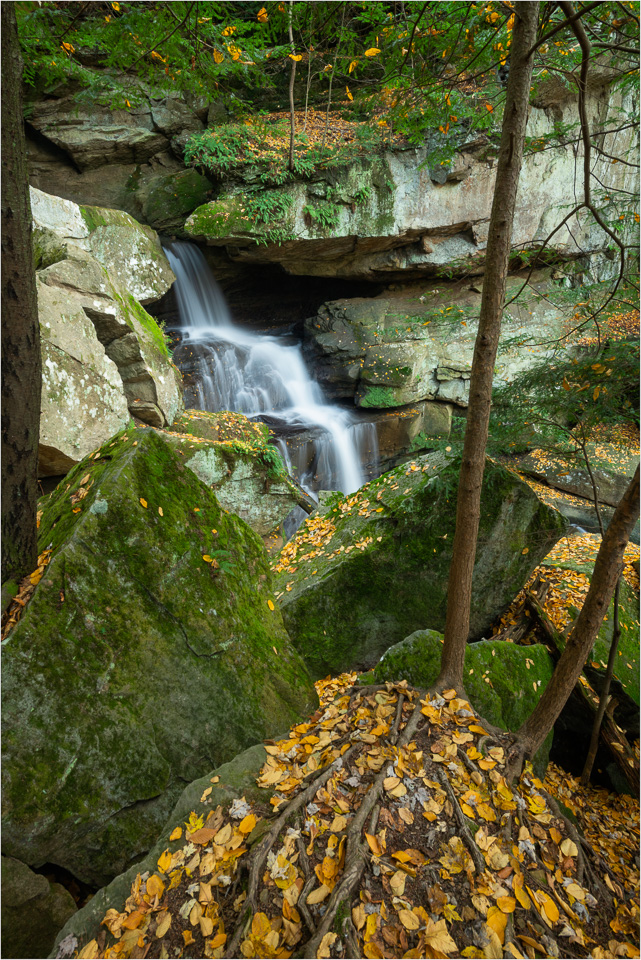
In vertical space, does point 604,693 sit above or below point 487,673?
below

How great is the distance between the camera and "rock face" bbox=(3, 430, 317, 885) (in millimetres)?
2246

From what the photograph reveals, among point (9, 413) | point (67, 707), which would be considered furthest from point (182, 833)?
point (9, 413)

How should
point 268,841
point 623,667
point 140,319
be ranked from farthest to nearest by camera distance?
point 140,319
point 623,667
point 268,841

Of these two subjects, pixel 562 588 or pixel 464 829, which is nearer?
pixel 464 829

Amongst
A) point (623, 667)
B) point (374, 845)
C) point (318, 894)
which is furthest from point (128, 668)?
point (623, 667)

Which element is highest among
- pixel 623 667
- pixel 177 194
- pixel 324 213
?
pixel 177 194

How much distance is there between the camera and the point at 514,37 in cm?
245

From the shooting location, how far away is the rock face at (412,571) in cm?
439

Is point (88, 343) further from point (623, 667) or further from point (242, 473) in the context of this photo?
point (623, 667)

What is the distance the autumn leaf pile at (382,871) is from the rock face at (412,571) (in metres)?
2.01

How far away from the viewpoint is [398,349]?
13336 millimetres

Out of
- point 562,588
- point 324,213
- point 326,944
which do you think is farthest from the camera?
point 324,213

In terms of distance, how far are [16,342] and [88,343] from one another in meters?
4.35

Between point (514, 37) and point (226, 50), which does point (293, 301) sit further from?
point (514, 37)
